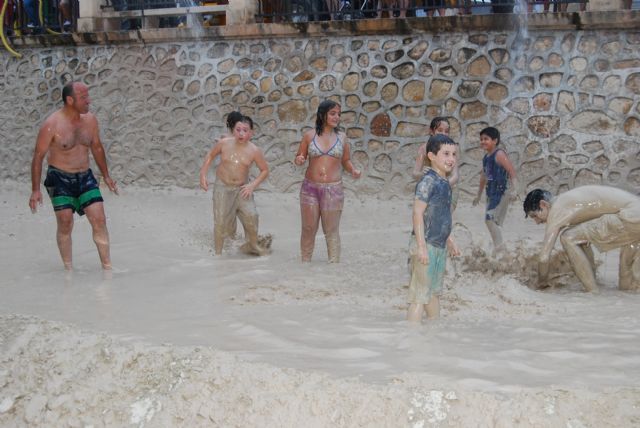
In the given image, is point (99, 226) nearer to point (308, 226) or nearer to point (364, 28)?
point (308, 226)

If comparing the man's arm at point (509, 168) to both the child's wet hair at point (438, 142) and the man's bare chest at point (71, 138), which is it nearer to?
the child's wet hair at point (438, 142)

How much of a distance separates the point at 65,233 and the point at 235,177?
1.75 meters

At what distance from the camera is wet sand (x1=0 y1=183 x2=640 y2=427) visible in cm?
392

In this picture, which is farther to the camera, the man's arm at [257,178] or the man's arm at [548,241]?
the man's arm at [257,178]

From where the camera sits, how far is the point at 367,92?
10.8m

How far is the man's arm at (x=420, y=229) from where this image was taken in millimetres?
5117

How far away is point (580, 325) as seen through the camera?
5191 mm

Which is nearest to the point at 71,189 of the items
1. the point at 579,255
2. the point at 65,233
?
the point at 65,233

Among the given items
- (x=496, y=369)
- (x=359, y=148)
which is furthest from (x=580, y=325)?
(x=359, y=148)

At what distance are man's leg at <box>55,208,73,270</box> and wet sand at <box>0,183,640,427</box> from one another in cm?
19

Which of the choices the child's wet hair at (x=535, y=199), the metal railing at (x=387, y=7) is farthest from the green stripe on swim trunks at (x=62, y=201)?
the metal railing at (x=387, y=7)

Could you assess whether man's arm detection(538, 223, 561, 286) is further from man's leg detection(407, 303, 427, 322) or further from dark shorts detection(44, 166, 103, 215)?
dark shorts detection(44, 166, 103, 215)

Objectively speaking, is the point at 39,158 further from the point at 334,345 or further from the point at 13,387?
the point at 334,345

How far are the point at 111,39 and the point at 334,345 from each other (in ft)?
28.9
